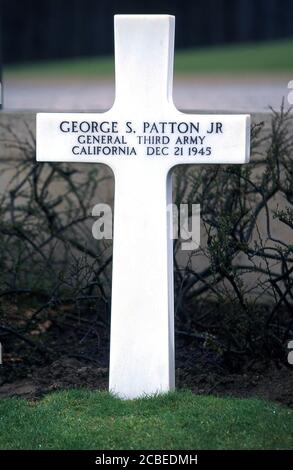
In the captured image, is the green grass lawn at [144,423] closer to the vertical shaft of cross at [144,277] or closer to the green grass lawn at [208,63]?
the vertical shaft of cross at [144,277]

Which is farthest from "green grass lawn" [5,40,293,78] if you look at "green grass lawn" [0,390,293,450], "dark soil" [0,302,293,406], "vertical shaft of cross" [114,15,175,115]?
"green grass lawn" [0,390,293,450]

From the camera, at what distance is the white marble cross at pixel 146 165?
513 cm

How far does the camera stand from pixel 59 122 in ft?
17.4

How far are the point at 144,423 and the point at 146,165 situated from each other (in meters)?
1.18

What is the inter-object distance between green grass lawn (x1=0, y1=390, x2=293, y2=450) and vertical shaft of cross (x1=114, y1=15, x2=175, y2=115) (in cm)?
136

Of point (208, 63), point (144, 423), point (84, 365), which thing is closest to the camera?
A: point (144, 423)

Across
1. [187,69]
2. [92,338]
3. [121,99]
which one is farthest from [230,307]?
[187,69]

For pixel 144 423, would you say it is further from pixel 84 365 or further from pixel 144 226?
pixel 84 365

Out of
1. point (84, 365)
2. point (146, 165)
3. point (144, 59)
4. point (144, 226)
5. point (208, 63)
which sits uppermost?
point (208, 63)

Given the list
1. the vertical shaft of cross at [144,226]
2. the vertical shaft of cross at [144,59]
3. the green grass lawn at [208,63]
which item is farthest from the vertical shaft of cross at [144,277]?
the green grass lawn at [208,63]

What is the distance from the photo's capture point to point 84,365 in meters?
5.98

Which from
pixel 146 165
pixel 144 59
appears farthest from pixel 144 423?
pixel 144 59

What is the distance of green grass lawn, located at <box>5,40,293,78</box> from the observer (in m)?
16.5

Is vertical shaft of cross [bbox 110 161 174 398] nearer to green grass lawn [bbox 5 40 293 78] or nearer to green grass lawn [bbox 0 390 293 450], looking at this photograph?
green grass lawn [bbox 0 390 293 450]
